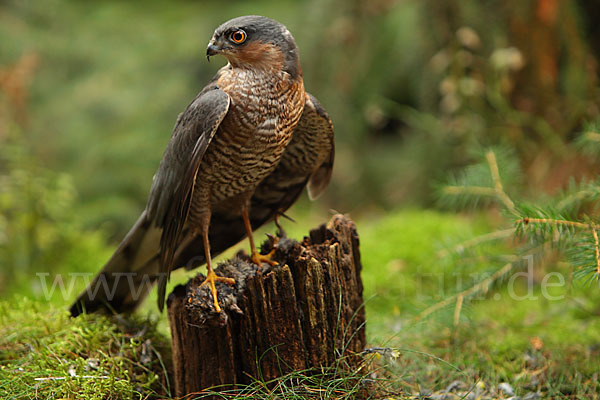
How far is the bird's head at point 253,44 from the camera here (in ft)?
7.40

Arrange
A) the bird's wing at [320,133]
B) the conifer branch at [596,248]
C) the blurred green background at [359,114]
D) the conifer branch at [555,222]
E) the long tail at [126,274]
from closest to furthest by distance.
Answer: the conifer branch at [596,248] < the conifer branch at [555,222] < the bird's wing at [320,133] < the long tail at [126,274] < the blurred green background at [359,114]

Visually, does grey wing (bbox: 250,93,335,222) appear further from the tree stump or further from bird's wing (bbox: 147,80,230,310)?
the tree stump

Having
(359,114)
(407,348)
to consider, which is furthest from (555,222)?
(359,114)

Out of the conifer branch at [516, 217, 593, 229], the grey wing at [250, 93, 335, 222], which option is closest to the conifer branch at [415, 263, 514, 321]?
the conifer branch at [516, 217, 593, 229]

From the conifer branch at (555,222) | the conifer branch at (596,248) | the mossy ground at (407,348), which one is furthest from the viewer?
the conifer branch at (555,222)

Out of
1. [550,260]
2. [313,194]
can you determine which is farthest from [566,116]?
[313,194]

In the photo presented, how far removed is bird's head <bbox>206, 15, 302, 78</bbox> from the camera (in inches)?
88.8

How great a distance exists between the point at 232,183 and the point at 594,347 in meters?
2.04

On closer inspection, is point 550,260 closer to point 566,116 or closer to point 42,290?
point 566,116

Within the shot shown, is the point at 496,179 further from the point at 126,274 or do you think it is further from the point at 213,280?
the point at 126,274

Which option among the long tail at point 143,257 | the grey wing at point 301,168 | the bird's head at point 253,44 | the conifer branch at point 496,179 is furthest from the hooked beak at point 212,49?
the conifer branch at point 496,179

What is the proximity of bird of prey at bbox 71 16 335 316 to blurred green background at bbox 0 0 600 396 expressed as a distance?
0.91m

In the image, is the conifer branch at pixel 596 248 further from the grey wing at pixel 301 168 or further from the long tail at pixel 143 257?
the long tail at pixel 143 257

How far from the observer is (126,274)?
2.68 m
